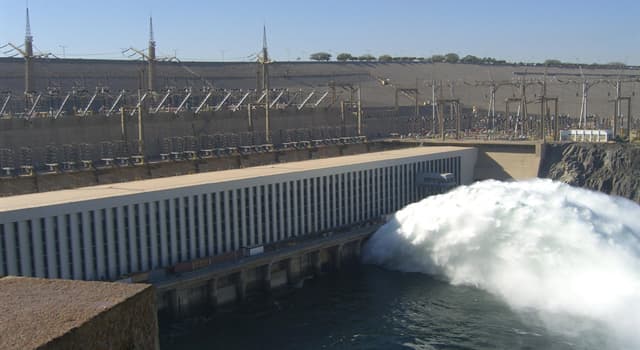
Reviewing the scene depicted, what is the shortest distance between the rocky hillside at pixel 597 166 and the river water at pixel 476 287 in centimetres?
709

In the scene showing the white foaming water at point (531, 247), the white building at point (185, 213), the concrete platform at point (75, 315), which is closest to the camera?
the concrete platform at point (75, 315)

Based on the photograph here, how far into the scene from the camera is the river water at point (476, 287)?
69.4 ft

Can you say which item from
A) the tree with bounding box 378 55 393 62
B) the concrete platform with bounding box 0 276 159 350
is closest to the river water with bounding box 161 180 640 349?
the concrete platform with bounding box 0 276 159 350

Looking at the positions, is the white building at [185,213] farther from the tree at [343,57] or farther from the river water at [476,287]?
the tree at [343,57]

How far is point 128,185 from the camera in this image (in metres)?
26.4

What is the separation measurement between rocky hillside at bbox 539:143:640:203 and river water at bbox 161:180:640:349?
7.09 meters

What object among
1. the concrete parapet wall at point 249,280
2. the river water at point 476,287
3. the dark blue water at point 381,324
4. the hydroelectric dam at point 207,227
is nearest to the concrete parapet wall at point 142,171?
the hydroelectric dam at point 207,227

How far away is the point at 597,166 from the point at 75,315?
38357 mm

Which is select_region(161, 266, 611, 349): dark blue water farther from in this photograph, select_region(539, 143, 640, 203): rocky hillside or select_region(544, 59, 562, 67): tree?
select_region(544, 59, 562, 67): tree

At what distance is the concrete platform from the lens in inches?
249

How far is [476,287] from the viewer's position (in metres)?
26.3

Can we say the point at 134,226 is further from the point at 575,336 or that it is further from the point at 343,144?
the point at 343,144

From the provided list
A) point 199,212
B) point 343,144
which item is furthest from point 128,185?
point 343,144

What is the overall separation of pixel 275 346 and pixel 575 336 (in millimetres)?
8212
